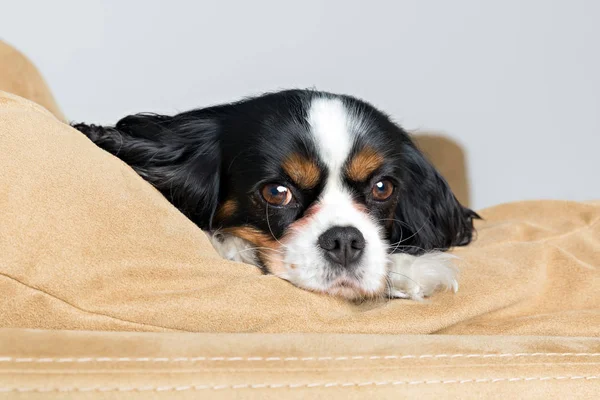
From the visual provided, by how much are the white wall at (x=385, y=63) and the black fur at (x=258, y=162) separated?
5.93 feet

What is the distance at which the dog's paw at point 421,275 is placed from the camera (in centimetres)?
136

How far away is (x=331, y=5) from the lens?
392 centimetres

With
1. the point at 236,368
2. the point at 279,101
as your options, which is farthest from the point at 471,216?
the point at 236,368

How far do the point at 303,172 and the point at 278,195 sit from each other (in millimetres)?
70

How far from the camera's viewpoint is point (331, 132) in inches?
59.1

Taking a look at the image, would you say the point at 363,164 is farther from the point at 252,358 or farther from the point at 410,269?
the point at 252,358

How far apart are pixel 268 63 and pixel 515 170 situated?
1.77 meters

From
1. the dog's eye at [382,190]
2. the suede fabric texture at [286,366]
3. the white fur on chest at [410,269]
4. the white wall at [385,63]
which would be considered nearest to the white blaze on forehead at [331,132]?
the dog's eye at [382,190]

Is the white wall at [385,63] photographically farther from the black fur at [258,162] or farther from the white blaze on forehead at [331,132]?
the white blaze on forehead at [331,132]

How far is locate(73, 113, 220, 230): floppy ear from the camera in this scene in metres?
1.63

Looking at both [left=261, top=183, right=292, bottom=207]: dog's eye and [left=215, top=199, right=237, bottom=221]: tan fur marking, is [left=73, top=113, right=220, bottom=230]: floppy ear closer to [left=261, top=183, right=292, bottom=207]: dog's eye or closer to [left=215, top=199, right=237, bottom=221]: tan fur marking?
[left=215, top=199, right=237, bottom=221]: tan fur marking

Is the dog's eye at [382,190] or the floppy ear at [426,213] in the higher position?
the dog's eye at [382,190]

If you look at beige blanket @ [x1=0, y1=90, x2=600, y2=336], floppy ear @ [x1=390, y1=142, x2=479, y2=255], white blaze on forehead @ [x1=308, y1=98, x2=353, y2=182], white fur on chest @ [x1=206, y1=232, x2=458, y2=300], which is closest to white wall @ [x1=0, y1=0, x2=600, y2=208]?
floppy ear @ [x1=390, y1=142, x2=479, y2=255]

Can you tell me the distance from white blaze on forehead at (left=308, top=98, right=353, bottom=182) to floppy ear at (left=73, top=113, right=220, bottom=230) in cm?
27
